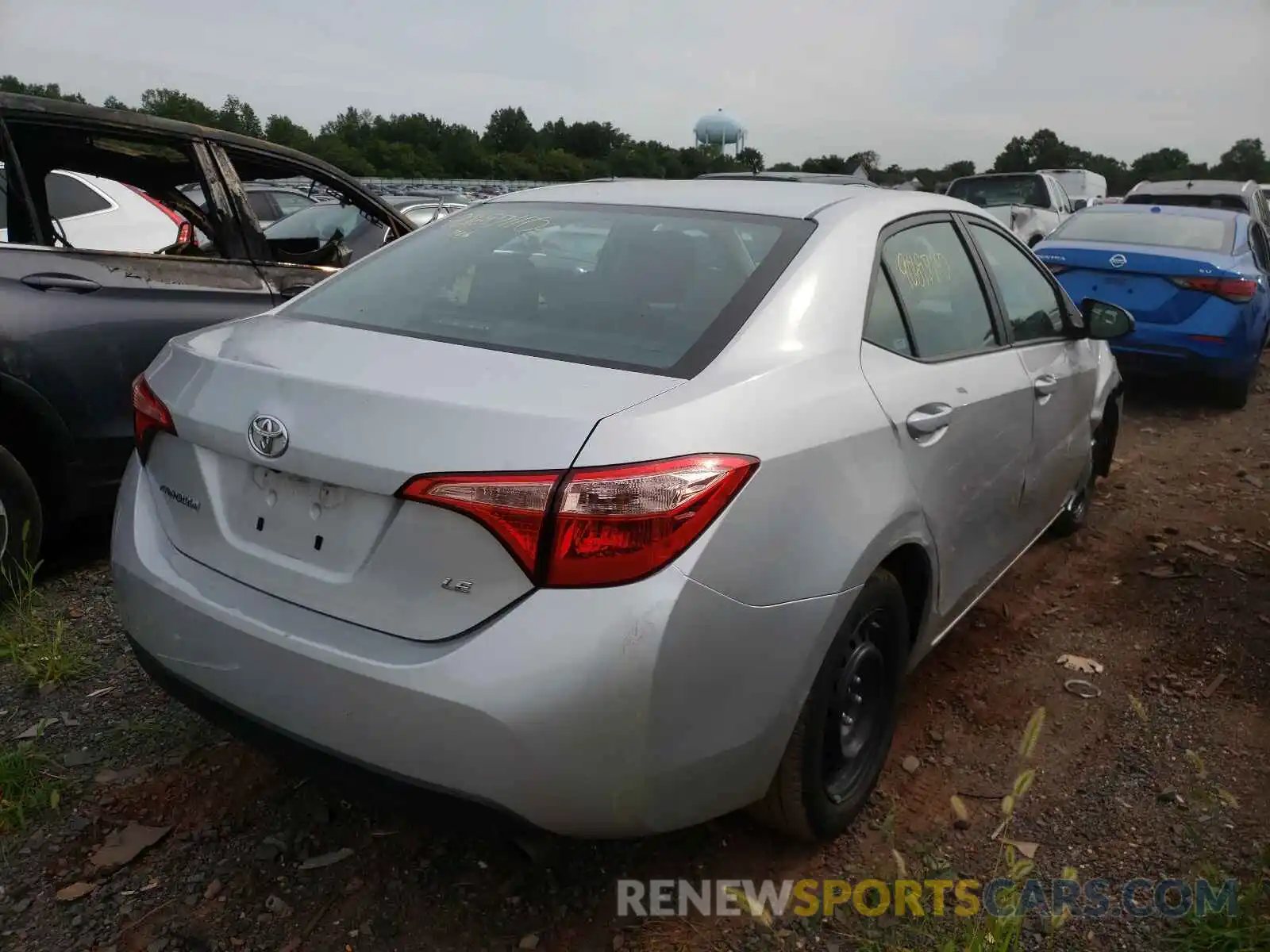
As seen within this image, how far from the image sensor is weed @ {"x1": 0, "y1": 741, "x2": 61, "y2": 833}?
242 cm

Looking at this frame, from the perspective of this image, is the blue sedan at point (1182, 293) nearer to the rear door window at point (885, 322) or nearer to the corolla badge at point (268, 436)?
the rear door window at point (885, 322)

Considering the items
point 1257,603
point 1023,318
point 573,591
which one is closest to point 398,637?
point 573,591

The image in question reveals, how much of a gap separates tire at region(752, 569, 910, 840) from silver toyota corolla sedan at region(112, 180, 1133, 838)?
0.4 inches

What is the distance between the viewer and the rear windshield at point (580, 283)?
2.13 metres

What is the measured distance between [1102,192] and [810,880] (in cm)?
3154

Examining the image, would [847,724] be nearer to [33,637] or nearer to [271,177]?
[33,637]

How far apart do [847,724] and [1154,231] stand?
6.67 meters

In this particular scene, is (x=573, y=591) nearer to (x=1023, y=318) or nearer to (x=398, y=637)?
(x=398, y=637)

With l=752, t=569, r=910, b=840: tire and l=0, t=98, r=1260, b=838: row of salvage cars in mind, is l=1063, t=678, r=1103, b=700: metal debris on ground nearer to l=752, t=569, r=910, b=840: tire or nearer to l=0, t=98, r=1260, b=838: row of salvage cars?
l=0, t=98, r=1260, b=838: row of salvage cars

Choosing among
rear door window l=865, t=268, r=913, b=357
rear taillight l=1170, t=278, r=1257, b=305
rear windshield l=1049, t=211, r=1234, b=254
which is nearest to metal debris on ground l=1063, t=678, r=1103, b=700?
rear door window l=865, t=268, r=913, b=357

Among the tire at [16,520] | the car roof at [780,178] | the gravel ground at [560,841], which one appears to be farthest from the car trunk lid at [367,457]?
the car roof at [780,178]

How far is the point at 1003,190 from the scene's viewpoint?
50.0ft

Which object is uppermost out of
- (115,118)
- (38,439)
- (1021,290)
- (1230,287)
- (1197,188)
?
(115,118)

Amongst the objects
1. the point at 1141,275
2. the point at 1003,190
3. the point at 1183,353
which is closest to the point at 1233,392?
the point at 1183,353
